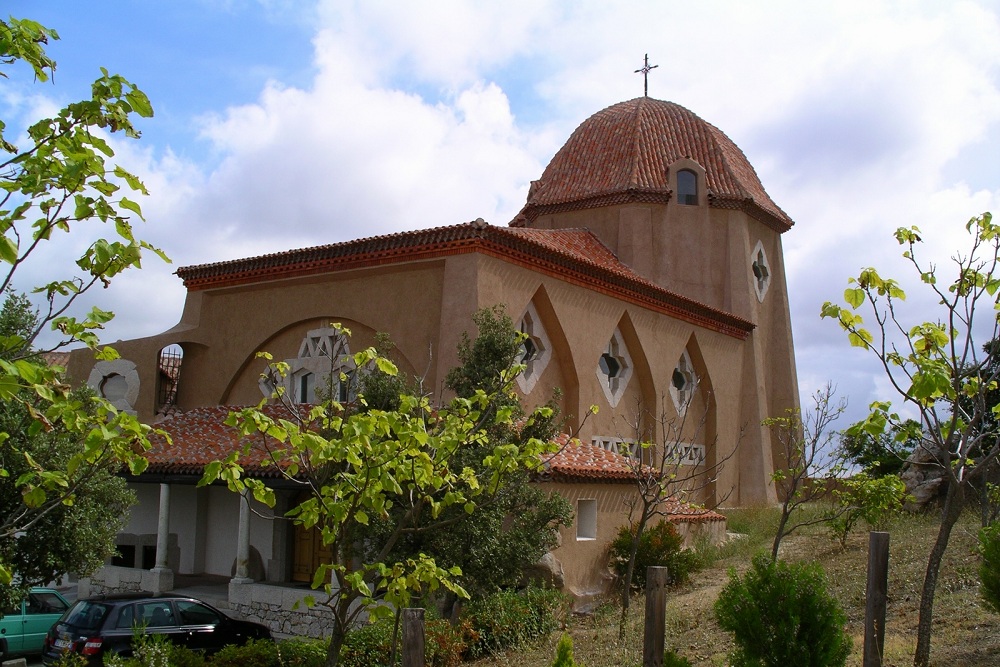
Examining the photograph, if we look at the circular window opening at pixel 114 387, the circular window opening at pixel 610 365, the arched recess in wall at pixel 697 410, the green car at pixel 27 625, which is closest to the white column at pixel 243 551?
the green car at pixel 27 625

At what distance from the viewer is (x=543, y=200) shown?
1077 inches

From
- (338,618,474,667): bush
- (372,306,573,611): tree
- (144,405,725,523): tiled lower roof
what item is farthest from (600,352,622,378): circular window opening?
(338,618,474,667): bush

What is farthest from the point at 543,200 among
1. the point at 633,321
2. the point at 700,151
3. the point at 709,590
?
the point at 709,590

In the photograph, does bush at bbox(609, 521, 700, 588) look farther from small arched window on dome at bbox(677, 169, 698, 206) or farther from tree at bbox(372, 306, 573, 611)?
small arched window on dome at bbox(677, 169, 698, 206)

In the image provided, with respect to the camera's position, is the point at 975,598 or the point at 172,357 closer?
the point at 975,598

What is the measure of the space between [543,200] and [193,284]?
10.2m

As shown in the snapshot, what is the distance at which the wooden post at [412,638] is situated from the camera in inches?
305

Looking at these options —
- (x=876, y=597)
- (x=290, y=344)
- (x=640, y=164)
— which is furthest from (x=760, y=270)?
(x=876, y=597)

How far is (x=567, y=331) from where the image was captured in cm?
1952

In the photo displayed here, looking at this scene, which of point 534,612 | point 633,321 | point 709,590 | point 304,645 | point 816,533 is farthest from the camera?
point 633,321

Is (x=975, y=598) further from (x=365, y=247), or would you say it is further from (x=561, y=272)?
(x=365, y=247)

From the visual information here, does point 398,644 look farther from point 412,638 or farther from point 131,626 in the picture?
point 412,638

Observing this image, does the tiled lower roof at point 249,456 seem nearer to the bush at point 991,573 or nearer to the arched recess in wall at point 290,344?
the arched recess in wall at point 290,344

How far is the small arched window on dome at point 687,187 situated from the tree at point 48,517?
17376 millimetres
